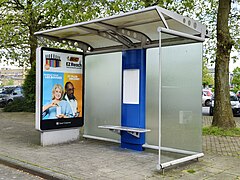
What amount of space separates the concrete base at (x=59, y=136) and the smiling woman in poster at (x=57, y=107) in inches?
17.4

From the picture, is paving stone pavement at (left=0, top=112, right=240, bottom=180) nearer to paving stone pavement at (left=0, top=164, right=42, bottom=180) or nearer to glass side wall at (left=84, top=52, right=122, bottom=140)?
paving stone pavement at (left=0, top=164, right=42, bottom=180)

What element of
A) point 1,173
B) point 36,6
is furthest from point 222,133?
point 36,6

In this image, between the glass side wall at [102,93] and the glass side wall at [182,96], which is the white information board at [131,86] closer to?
the glass side wall at [102,93]

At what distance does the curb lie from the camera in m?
5.47

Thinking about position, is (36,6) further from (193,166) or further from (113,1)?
(193,166)

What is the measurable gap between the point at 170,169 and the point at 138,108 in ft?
6.42

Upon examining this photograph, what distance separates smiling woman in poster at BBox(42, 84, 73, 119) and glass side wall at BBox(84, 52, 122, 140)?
2.84 ft

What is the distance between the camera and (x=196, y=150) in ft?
21.3

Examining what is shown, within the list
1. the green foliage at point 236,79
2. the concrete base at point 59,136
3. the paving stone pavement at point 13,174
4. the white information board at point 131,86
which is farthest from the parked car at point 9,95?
the green foliage at point 236,79

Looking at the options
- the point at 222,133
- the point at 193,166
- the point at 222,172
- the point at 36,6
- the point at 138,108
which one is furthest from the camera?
the point at 36,6

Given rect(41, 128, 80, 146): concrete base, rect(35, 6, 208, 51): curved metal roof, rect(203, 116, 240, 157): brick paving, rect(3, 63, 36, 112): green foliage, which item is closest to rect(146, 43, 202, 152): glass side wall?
rect(35, 6, 208, 51): curved metal roof

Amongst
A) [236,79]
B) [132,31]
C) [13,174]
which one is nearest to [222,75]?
[132,31]

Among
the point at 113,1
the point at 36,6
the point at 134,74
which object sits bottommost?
the point at 134,74

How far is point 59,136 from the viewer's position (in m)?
8.34
